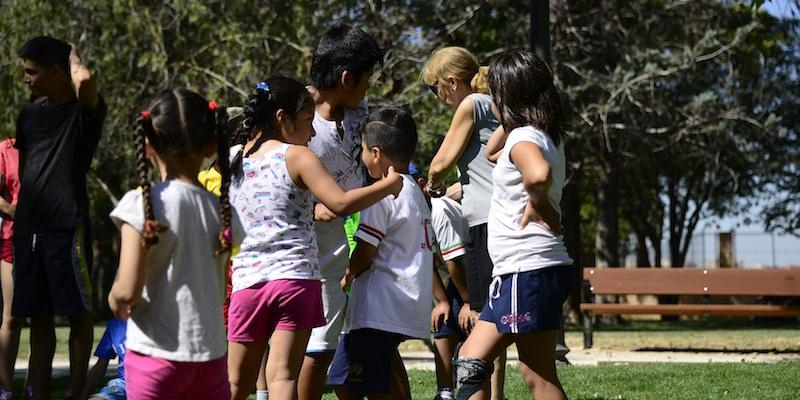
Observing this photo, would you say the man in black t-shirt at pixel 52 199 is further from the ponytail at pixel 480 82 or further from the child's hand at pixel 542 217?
the child's hand at pixel 542 217

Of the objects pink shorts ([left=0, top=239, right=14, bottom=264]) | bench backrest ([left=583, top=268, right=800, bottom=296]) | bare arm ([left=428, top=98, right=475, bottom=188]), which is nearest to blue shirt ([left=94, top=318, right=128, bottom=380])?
pink shorts ([left=0, top=239, right=14, bottom=264])

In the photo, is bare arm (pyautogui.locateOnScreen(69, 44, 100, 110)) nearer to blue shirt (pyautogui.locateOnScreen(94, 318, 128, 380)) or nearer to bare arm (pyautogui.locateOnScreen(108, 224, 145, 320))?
blue shirt (pyautogui.locateOnScreen(94, 318, 128, 380))

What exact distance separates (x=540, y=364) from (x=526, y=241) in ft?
1.63

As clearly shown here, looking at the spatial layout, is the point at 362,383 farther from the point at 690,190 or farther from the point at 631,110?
the point at 690,190

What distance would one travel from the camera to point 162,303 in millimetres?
3701

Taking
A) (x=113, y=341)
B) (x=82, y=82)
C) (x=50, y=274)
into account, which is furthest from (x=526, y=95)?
(x=113, y=341)

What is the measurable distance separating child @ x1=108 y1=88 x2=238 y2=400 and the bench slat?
10847 mm

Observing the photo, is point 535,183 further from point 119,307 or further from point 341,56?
point 119,307

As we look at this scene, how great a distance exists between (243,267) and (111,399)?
0.76 meters

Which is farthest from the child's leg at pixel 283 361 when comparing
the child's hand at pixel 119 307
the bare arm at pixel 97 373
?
the bare arm at pixel 97 373

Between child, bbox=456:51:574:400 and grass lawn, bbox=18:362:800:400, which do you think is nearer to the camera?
child, bbox=456:51:574:400

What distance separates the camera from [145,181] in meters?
3.62

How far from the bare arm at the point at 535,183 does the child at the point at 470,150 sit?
102cm

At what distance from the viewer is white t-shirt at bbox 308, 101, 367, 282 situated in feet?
17.0
